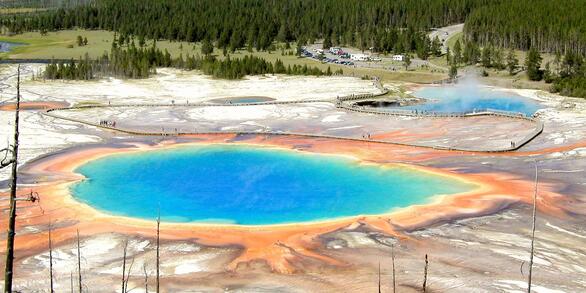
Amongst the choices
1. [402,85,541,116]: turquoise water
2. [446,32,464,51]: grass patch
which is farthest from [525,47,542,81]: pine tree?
[446,32,464,51]: grass patch

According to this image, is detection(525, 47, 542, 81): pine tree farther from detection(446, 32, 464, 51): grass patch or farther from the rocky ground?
the rocky ground

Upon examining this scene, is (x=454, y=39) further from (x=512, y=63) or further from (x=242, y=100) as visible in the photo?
(x=242, y=100)

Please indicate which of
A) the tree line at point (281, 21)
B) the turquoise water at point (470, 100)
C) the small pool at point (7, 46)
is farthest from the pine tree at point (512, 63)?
the small pool at point (7, 46)

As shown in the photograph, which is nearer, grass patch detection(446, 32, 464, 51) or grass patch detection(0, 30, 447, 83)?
grass patch detection(0, 30, 447, 83)

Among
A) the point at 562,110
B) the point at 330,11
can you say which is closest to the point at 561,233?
the point at 562,110

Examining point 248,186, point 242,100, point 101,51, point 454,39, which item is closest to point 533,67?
point 454,39

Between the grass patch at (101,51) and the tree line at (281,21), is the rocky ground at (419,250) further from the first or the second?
the tree line at (281,21)
